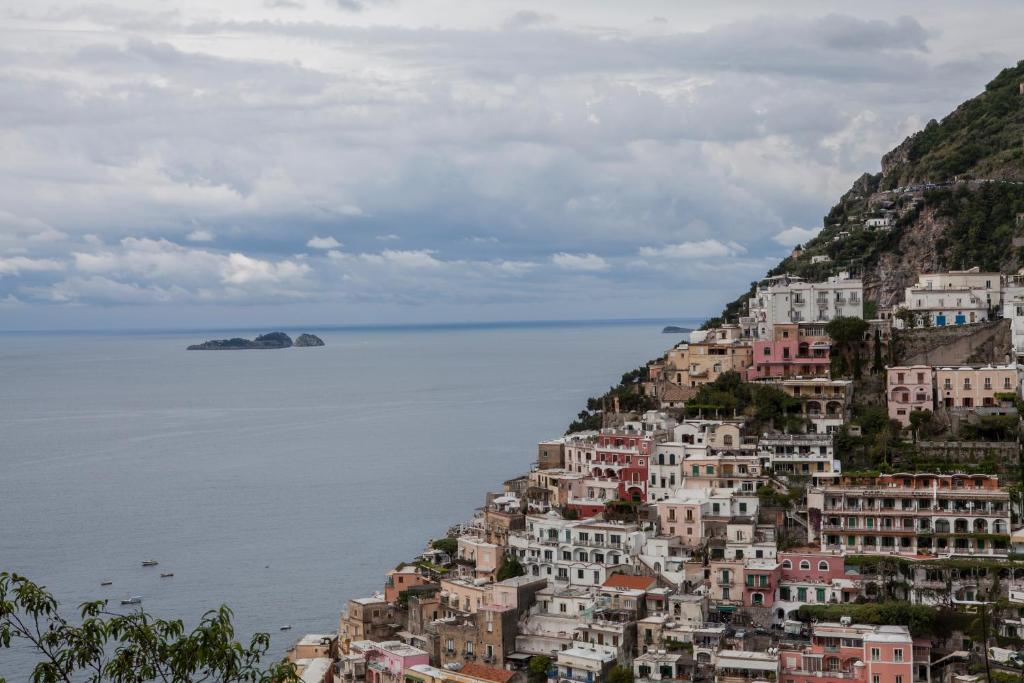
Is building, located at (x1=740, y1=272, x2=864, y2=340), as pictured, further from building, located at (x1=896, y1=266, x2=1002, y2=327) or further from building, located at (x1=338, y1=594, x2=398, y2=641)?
building, located at (x1=338, y1=594, x2=398, y2=641)

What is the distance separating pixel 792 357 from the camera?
156 ft

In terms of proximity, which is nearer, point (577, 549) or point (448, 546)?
point (577, 549)

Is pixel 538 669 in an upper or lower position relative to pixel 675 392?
lower

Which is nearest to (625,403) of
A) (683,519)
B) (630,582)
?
(683,519)

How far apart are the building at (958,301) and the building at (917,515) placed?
14412 millimetres

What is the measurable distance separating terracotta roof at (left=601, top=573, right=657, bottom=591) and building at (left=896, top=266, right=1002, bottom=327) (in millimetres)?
19423

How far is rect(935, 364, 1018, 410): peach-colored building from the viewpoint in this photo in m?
42.4

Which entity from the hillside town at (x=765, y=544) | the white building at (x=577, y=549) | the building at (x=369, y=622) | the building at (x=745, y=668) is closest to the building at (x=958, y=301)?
the hillside town at (x=765, y=544)

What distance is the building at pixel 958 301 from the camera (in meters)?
49.7

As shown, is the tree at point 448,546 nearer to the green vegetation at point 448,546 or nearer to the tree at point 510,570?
the green vegetation at point 448,546

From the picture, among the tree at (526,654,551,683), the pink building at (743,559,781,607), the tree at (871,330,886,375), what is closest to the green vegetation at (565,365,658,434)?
the tree at (871,330,886,375)

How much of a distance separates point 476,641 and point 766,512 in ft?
30.1

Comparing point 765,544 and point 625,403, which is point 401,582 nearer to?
point 765,544

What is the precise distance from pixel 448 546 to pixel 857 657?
17038mm
